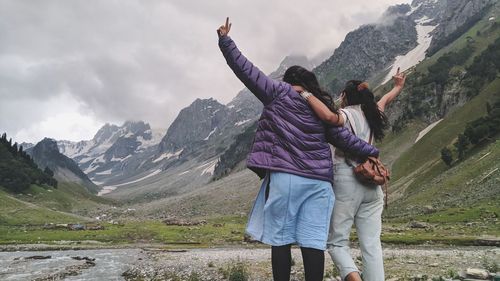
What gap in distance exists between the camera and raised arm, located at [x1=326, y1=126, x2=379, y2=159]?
7348 mm

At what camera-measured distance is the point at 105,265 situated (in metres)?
29.5

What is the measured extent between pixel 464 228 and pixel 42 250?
127 feet

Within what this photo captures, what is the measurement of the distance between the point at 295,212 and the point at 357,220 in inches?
53.0

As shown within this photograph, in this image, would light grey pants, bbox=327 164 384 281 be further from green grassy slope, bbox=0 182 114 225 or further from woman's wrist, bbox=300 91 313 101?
green grassy slope, bbox=0 182 114 225

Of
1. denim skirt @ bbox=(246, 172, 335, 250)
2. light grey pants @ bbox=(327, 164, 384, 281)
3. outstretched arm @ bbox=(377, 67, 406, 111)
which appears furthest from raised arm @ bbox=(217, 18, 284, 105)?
outstretched arm @ bbox=(377, 67, 406, 111)

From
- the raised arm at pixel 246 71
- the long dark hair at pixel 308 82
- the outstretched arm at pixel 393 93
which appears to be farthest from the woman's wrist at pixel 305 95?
the outstretched arm at pixel 393 93

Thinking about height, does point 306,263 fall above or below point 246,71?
below

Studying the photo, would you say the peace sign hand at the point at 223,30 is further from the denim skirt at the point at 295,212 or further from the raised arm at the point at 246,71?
the denim skirt at the point at 295,212

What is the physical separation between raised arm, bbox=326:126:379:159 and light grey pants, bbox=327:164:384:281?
324 millimetres

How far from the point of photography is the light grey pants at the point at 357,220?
7.34m

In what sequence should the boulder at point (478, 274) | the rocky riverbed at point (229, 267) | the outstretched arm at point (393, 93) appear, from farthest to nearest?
the rocky riverbed at point (229, 267)
the boulder at point (478, 274)
the outstretched arm at point (393, 93)

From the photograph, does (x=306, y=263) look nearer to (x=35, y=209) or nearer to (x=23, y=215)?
(x=23, y=215)

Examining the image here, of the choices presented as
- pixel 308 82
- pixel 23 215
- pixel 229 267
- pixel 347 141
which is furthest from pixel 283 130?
pixel 23 215

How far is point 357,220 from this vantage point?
7602 millimetres
